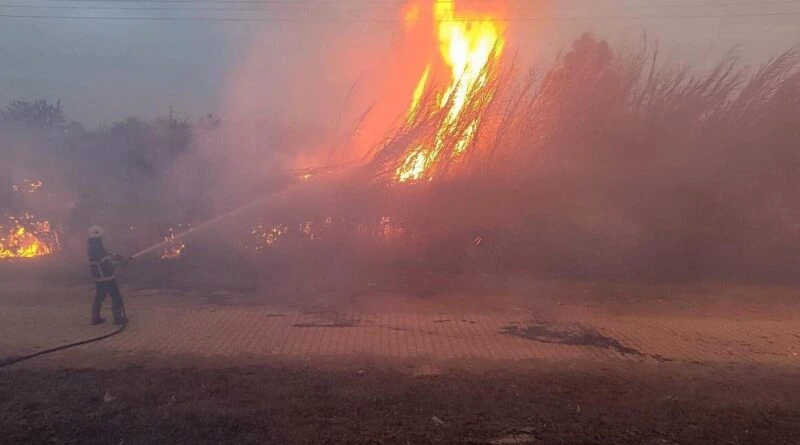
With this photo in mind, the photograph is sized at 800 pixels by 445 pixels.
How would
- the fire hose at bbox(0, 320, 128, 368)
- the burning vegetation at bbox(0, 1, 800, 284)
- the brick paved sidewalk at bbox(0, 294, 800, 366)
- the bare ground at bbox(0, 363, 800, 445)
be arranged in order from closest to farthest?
the bare ground at bbox(0, 363, 800, 445), the fire hose at bbox(0, 320, 128, 368), the brick paved sidewalk at bbox(0, 294, 800, 366), the burning vegetation at bbox(0, 1, 800, 284)

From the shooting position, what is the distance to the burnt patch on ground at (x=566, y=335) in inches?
285

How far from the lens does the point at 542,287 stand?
1095 centimetres

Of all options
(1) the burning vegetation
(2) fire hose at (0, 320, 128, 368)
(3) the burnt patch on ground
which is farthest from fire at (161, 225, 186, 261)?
(3) the burnt patch on ground

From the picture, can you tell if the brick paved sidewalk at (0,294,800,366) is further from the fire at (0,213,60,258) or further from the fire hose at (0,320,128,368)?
the fire at (0,213,60,258)

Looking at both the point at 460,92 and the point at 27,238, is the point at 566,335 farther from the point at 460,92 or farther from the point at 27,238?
the point at 27,238

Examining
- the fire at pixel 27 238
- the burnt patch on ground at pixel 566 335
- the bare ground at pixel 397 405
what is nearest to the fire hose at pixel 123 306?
the bare ground at pixel 397 405

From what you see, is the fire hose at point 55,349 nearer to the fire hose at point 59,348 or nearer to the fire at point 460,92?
the fire hose at point 59,348

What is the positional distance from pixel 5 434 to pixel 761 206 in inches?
515

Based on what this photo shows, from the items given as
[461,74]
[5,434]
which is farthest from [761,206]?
[5,434]

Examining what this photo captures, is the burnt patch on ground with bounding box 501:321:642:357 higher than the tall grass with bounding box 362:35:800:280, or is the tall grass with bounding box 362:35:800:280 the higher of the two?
the tall grass with bounding box 362:35:800:280

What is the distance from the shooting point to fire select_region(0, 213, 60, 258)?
1253cm

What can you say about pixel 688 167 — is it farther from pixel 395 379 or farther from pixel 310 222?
pixel 395 379

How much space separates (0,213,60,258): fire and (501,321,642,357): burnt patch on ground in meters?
10.0

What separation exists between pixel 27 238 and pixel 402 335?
31.8 feet
